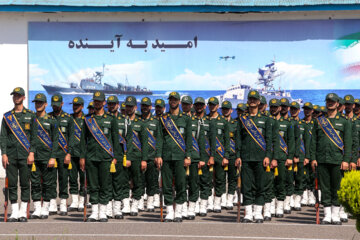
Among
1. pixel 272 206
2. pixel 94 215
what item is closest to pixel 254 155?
pixel 272 206

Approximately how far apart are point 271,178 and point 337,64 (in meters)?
10.3

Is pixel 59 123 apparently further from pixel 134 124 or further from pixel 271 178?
pixel 271 178

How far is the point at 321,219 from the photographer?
52.1 feet

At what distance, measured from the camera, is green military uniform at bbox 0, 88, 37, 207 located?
15.4 meters

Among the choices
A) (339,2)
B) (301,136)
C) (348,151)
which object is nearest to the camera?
(348,151)

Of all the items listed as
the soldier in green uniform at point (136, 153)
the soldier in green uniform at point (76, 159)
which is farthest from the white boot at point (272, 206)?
the soldier in green uniform at point (76, 159)

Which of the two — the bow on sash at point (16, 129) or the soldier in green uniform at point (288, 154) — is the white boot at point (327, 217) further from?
the bow on sash at point (16, 129)

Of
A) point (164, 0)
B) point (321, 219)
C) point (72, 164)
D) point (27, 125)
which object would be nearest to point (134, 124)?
point (72, 164)

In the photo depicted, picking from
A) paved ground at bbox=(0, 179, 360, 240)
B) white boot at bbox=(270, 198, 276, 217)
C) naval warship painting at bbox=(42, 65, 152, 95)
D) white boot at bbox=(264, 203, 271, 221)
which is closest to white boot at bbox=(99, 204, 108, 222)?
paved ground at bbox=(0, 179, 360, 240)

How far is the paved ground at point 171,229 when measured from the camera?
13.3m

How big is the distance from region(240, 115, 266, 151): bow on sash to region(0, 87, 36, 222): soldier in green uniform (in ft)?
11.6

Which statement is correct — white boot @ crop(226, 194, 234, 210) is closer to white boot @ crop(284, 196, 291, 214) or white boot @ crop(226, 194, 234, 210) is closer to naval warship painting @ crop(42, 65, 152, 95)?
white boot @ crop(284, 196, 291, 214)

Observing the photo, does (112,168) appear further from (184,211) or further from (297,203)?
(297,203)

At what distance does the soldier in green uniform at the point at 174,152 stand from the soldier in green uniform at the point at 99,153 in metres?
0.79
